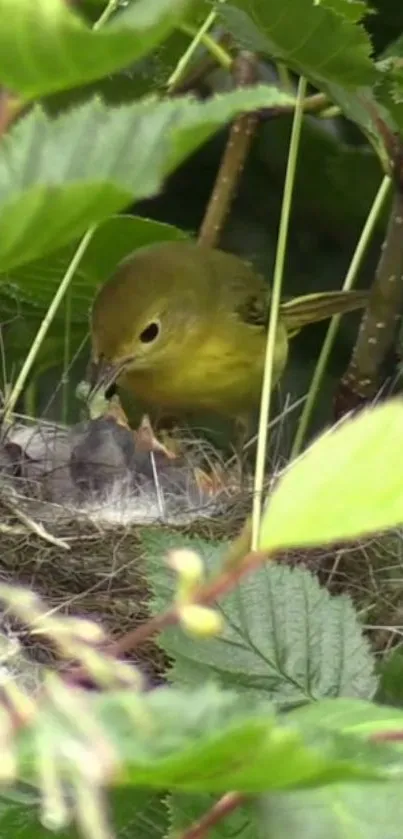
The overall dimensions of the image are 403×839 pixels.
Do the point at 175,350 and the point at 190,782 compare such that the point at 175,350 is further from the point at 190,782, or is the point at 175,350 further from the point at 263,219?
the point at 190,782

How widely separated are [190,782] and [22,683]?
596mm

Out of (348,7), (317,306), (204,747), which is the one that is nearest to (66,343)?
(317,306)

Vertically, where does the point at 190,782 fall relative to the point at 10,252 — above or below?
below

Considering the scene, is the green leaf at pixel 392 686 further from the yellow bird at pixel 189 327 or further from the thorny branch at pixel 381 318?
the yellow bird at pixel 189 327

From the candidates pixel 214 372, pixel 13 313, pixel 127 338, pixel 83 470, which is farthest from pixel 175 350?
pixel 83 470

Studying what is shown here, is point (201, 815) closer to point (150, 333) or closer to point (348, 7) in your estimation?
point (348, 7)

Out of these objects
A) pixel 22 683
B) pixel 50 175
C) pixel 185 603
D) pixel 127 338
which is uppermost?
pixel 50 175

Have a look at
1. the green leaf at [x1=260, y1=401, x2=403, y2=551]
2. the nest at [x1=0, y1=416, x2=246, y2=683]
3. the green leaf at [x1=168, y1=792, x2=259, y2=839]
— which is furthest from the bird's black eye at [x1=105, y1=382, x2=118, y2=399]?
the green leaf at [x1=260, y1=401, x2=403, y2=551]

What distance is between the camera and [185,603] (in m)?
0.33

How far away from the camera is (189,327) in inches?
65.7

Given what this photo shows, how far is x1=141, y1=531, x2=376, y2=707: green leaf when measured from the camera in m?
0.76

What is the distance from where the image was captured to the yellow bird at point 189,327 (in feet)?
4.70

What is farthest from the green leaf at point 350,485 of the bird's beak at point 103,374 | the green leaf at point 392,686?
the bird's beak at point 103,374

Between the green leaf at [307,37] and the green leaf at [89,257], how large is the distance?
371 mm
